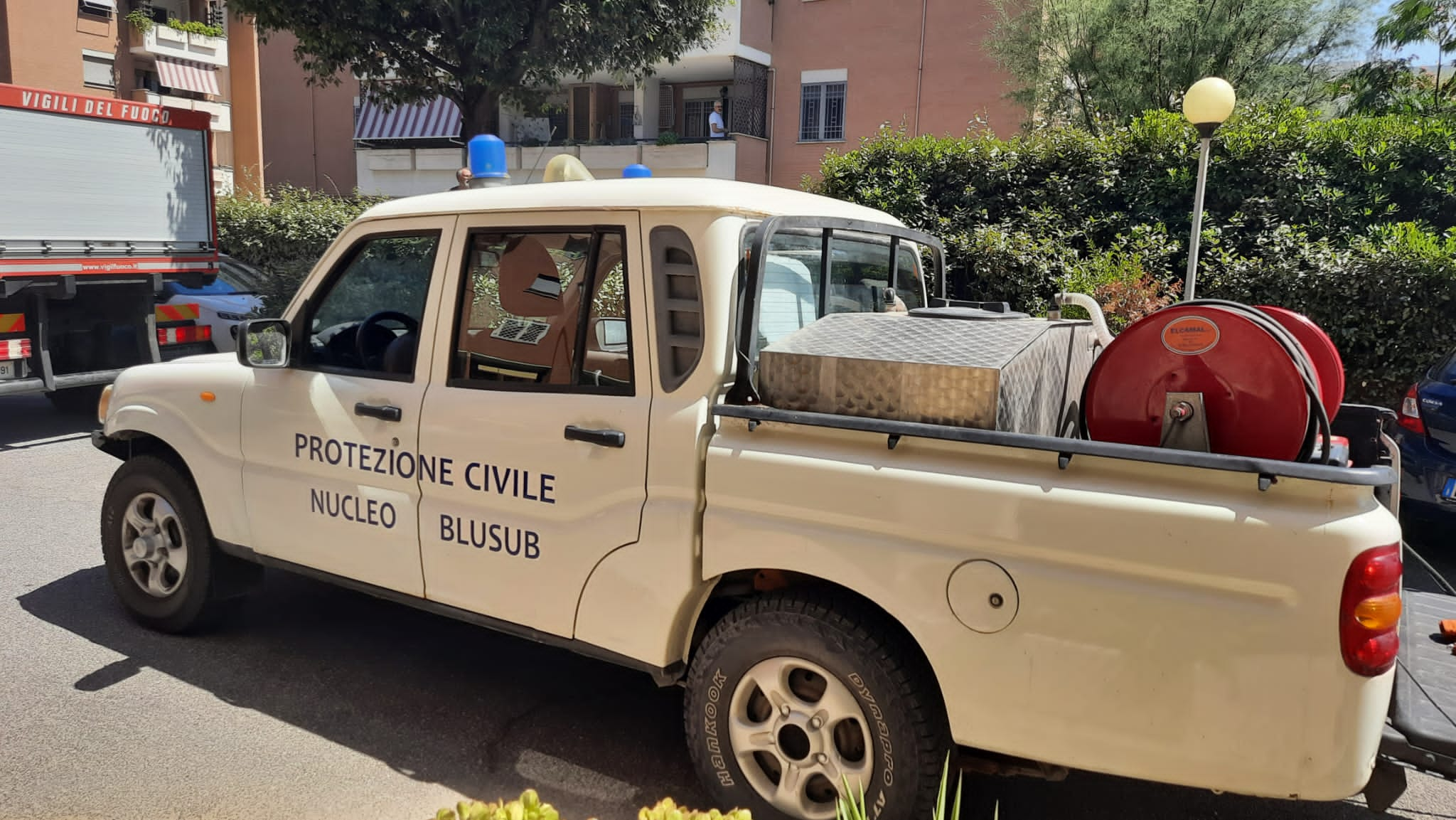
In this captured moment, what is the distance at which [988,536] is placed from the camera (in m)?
2.46

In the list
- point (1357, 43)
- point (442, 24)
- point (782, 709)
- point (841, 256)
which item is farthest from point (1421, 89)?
point (782, 709)

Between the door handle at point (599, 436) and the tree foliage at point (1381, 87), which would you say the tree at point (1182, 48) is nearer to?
the tree foliage at point (1381, 87)

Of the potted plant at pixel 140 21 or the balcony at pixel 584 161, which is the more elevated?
the potted plant at pixel 140 21

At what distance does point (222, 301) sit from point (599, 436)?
35.2 feet

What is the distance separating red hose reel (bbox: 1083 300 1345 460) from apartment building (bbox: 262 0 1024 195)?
18.7 m

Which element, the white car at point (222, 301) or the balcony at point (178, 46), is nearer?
the white car at point (222, 301)

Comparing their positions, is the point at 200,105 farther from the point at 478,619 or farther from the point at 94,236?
the point at 478,619

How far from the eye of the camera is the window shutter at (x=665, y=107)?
27.3 metres

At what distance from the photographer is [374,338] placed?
396 cm

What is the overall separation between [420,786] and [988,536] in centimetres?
208

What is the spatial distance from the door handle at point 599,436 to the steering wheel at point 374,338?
1.16 metres

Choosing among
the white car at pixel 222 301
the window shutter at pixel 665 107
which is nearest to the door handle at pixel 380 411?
the white car at pixel 222 301

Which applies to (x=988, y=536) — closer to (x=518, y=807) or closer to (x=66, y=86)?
(x=518, y=807)

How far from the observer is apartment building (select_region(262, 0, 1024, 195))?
22734 millimetres
